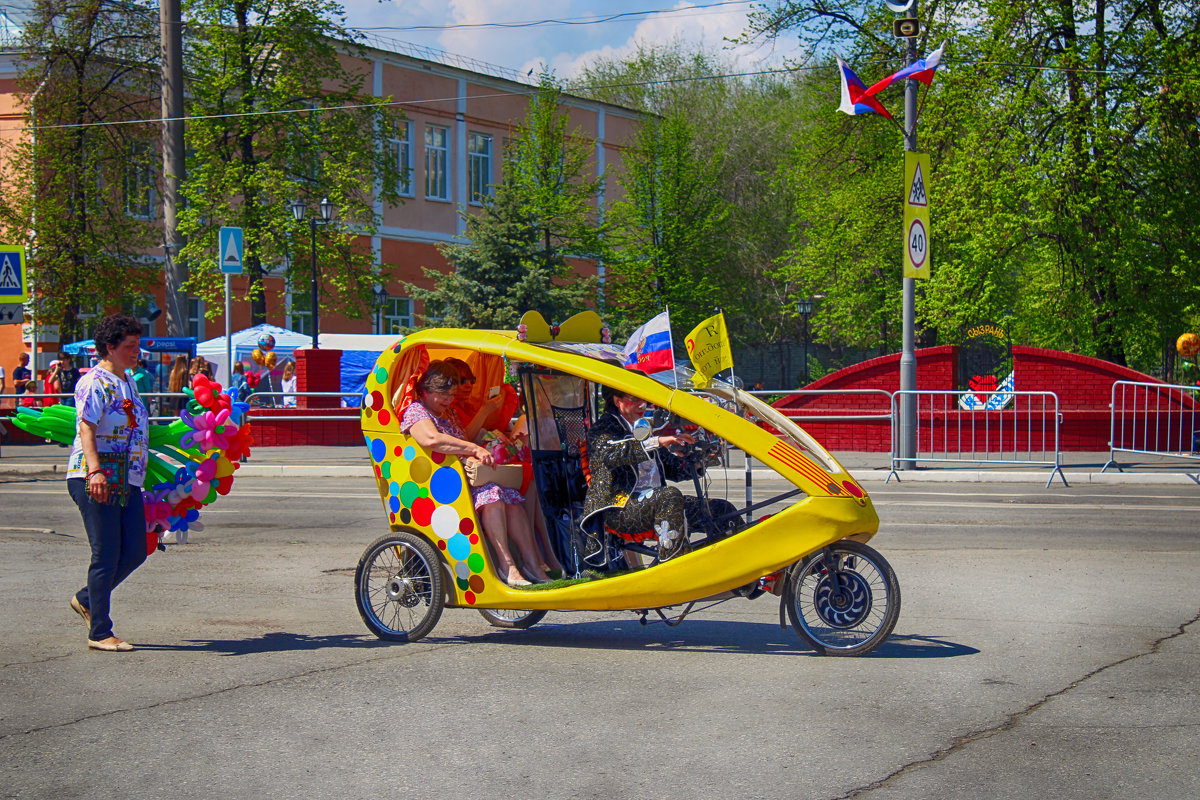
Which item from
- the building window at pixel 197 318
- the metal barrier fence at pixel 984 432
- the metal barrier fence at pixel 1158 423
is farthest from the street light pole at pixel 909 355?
the building window at pixel 197 318

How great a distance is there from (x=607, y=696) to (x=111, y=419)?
3086 mm

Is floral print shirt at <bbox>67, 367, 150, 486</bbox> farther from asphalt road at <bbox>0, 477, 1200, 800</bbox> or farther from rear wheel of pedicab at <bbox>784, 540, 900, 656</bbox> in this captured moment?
rear wheel of pedicab at <bbox>784, 540, 900, 656</bbox>

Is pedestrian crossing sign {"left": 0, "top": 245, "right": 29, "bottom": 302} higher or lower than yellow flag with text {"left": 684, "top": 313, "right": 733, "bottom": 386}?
higher

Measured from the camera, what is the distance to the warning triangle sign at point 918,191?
63.0 feet

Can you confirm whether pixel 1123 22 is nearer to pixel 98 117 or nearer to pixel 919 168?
pixel 919 168

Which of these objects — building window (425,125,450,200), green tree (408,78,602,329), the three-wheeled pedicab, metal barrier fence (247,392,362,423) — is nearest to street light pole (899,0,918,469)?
metal barrier fence (247,392,362,423)

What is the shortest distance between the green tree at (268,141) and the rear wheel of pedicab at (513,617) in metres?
28.6

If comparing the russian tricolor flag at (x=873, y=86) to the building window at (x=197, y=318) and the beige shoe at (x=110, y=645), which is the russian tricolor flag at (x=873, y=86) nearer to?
the beige shoe at (x=110, y=645)

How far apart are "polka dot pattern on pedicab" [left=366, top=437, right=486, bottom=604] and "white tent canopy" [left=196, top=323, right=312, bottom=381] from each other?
2664 centimetres

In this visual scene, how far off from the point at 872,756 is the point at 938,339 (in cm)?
3334

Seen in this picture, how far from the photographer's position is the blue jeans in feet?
22.6

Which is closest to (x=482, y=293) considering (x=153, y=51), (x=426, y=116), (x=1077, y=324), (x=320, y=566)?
(x=153, y=51)

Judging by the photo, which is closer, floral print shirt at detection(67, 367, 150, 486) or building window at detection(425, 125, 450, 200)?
floral print shirt at detection(67, 367, 150, 486)

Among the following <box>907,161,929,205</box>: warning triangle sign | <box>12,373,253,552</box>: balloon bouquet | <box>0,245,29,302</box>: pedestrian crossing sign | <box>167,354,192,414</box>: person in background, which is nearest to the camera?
<box>12,373,253,552</box>: balloon bouquet
